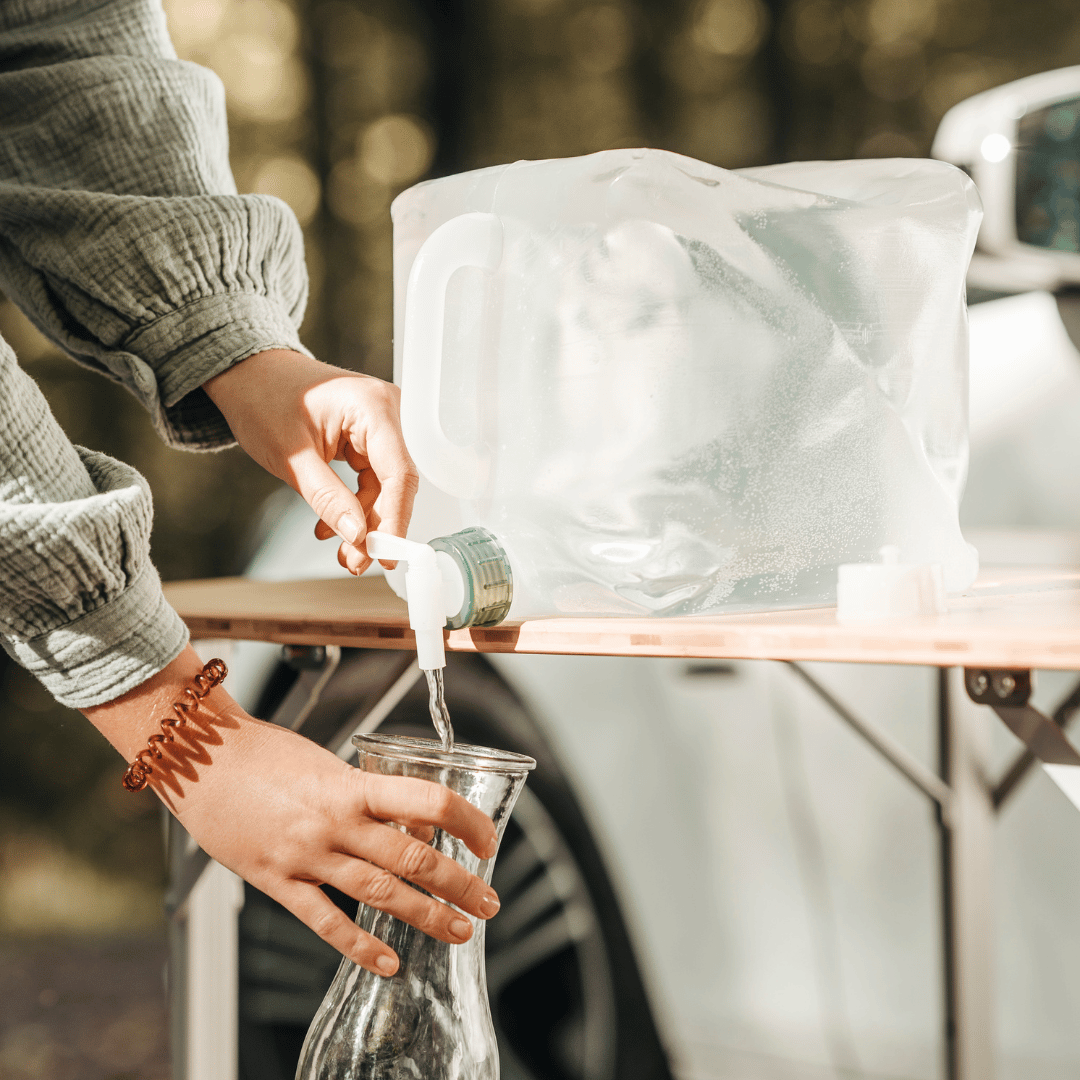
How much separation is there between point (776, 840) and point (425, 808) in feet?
2.48

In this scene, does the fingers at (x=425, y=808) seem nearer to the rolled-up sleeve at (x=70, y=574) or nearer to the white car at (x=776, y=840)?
the rolled-up sleeve at (x=70, y=574)

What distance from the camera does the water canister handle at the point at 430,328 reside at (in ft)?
2.06

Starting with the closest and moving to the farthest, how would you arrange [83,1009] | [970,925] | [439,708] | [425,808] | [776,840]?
[425,808], [439,708], [970,925], [776,840], [83,1009]

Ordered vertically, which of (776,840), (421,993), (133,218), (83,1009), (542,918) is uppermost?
(133,218)

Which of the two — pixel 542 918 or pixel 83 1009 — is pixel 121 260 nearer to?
pixel 542 918

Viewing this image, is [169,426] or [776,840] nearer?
[169,426]

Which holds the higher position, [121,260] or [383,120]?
[121,260]

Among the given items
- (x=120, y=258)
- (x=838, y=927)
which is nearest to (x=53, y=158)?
(x=120, y=258)

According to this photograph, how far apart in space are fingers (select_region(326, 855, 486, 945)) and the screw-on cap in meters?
0.14

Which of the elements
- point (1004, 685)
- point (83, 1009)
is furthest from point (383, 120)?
point (1004, 685)

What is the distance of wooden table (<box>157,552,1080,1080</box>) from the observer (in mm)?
510

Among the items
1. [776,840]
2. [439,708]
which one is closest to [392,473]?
[439,708]

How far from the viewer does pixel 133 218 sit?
28.0 inches

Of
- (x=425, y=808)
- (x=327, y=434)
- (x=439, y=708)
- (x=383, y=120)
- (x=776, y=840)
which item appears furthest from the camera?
(x=383, y=120)
